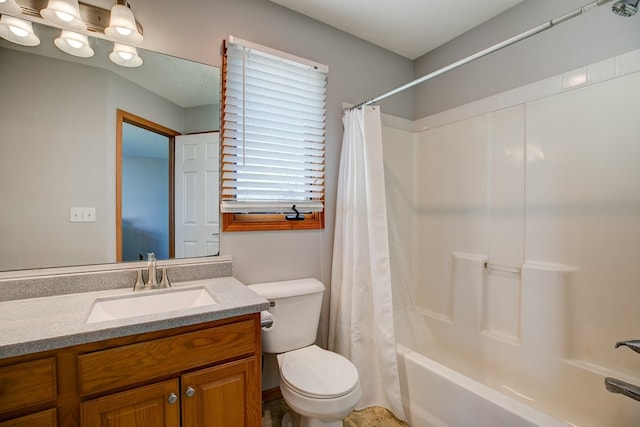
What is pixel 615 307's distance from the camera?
4.66 feet

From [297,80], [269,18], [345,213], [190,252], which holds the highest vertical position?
[269,18]

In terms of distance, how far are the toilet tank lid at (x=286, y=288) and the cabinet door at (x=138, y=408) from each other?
60 cm

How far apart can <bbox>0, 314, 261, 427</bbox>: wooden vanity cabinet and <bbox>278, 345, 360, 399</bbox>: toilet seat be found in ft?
0.76

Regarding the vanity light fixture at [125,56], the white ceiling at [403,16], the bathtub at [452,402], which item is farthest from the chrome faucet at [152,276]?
the white ceiling at [403,16]

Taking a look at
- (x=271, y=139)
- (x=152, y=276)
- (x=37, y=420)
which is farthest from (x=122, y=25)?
(x=37, y=420)

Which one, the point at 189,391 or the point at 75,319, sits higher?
the point at 75,319

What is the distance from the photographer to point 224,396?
112 cm

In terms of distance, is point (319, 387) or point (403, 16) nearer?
point (319, 387)

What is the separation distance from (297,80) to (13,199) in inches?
58.7

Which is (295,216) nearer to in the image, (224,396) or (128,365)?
(224,396)

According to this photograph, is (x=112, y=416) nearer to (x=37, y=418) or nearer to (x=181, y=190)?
(x=37, y=418)

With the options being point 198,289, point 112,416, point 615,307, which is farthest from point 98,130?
point 615,307

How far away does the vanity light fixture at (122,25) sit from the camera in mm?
1323

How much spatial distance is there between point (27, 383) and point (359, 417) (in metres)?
1.53
